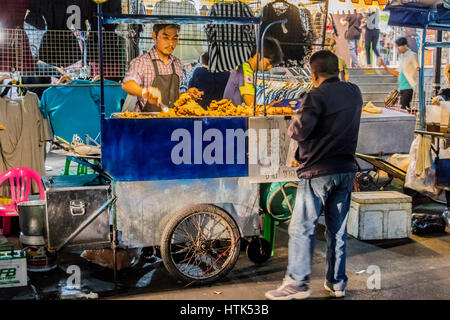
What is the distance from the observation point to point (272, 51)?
817cm

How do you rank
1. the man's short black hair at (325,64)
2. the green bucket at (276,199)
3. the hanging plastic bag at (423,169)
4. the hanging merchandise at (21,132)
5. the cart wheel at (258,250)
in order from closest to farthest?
the man's short black hair at (325,64)
the green bucket at (276,199)
the cart wheel at (258,250)
the hanging plastic bag at (423,169)
the hanging merchandise at (21,132)

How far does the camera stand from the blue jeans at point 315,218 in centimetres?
452

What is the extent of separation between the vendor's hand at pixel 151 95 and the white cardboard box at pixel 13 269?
224cm

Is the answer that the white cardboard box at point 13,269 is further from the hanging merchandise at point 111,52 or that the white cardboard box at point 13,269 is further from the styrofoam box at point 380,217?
the hanging merchandise at point 111,52

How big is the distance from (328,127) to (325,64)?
0.52 m

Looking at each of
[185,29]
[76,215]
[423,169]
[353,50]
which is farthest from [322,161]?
[353,50]

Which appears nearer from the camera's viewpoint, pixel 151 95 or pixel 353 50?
pixel 151 95

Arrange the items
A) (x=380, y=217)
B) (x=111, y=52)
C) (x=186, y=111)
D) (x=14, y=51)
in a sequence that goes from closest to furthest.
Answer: (x=186, y=111) < (x=380, y=217) < (x=14, y=51) < (x=111, y=52)

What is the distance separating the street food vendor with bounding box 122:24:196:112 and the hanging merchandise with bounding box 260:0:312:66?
5.63ft

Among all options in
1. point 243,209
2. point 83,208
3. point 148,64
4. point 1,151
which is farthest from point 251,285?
point 1,151

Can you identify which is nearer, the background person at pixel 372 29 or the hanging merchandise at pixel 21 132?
the hanging merchandise at pixel 21 132

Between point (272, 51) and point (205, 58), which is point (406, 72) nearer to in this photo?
point (272, 51)

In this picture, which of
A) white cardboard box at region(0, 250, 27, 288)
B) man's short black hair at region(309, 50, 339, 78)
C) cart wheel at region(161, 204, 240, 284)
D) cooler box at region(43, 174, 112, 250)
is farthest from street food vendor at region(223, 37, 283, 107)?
white cardboard box at region(0, 250, 27, 288)

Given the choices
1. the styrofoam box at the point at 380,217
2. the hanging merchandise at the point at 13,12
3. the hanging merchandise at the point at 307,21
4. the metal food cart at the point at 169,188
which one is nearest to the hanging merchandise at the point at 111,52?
the hanging merchandise at the point at 13,12
